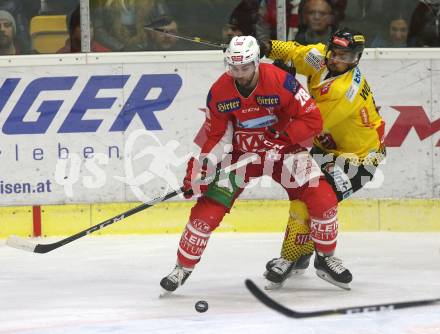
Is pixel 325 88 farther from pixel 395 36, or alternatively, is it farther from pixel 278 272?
pixel 395 36

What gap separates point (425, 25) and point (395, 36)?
0.21 m

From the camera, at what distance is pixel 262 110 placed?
5371 mm

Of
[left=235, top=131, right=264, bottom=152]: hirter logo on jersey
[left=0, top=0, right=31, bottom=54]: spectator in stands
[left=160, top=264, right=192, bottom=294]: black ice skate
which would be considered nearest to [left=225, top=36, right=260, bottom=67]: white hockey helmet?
[left=235, top=131, right=264, bottom=152]: hirter logo on jersey

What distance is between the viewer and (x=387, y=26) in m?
7.45

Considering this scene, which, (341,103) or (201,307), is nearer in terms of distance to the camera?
(201,307)

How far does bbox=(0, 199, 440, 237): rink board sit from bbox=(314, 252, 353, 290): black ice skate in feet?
5.36

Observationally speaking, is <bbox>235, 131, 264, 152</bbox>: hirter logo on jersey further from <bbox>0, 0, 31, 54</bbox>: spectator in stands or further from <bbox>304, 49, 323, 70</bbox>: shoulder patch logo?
<bbox>0, 0, 31, 54</bbox>: spectator in stands

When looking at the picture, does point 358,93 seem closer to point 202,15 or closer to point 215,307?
point 215,307

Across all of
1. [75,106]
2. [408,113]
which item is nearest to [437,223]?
[408,113]

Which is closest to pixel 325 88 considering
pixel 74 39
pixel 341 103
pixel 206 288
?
pixel 341 103

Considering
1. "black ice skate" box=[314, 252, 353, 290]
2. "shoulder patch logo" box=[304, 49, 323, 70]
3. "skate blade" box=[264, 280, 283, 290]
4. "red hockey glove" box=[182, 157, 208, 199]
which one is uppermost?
"shoulder patch logo" box=[304, 49, 323, 70]

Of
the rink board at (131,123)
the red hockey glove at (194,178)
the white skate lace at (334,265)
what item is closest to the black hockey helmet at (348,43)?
the red hockey glove at (194,178)

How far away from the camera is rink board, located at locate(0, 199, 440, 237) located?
727 centimetres

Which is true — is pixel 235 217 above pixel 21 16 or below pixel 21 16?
below
